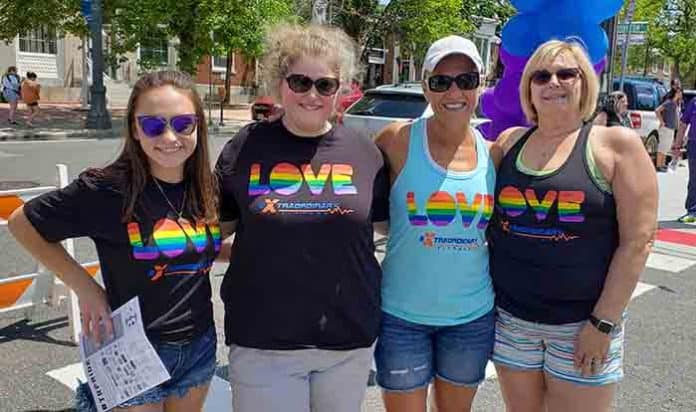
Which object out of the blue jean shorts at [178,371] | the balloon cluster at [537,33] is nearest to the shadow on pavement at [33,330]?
the blue jean shorts at [178,371]

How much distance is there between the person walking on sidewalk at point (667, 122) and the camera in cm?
1365

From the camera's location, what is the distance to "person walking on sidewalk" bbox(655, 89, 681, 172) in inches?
537

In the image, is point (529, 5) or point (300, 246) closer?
point (300, 246)

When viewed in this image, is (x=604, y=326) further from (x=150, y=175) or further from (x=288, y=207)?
(x=150, y=175)

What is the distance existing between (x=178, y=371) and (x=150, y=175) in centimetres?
67

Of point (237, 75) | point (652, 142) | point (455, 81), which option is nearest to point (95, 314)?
point (455, 81)

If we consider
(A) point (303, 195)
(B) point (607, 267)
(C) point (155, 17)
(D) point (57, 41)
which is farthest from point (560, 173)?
(D) point (57, 41)

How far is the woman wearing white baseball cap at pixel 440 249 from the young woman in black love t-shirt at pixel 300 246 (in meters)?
0.18

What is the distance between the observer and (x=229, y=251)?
244cm

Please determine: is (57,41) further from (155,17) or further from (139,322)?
(139,322)

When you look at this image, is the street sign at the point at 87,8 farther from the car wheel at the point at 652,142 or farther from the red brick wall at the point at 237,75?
the red brick wall at the point at 237,75

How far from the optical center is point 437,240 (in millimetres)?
2342

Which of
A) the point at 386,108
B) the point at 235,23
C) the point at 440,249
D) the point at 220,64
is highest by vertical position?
the point at 235,23

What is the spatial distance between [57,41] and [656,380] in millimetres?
28857
